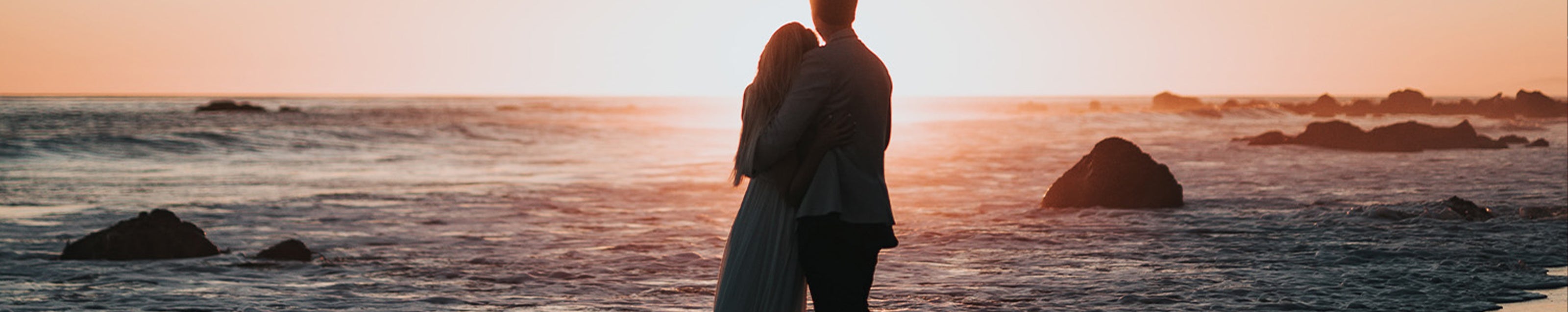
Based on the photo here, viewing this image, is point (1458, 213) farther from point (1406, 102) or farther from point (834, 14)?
point (1406, 102)

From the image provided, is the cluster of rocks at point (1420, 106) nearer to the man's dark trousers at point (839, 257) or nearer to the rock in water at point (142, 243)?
the rock in water at point (142, 243)

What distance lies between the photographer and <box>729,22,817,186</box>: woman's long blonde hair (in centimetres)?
354

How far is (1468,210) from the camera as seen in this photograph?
460 inches

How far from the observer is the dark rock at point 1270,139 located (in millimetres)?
31875

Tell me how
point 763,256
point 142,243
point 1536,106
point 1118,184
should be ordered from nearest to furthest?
point 763,256 < point 142,243 < point 1118,184 < point 1536,106

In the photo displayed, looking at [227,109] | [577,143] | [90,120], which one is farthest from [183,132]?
[227,109]

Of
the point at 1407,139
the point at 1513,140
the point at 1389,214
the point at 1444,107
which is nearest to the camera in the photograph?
the point at 1389,214

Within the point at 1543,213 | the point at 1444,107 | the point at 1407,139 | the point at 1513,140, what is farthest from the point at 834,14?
the point at 1444,107

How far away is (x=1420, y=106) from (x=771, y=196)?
82.3 metres

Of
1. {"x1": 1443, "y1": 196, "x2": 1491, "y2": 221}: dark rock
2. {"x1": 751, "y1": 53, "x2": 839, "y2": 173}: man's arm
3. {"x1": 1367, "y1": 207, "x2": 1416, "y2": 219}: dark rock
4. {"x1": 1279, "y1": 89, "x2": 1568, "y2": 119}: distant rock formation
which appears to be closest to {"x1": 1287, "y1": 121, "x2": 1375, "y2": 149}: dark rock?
{"x1": 1443, "y1": 196, "x2": 1491, "y2": 221}: dark rock

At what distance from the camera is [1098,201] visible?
13.8 m

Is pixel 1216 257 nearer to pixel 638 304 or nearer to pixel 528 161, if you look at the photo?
pixel 638 304

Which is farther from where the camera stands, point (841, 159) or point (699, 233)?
point (699, 233)

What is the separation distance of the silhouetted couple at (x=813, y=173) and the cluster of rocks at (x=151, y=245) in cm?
667
